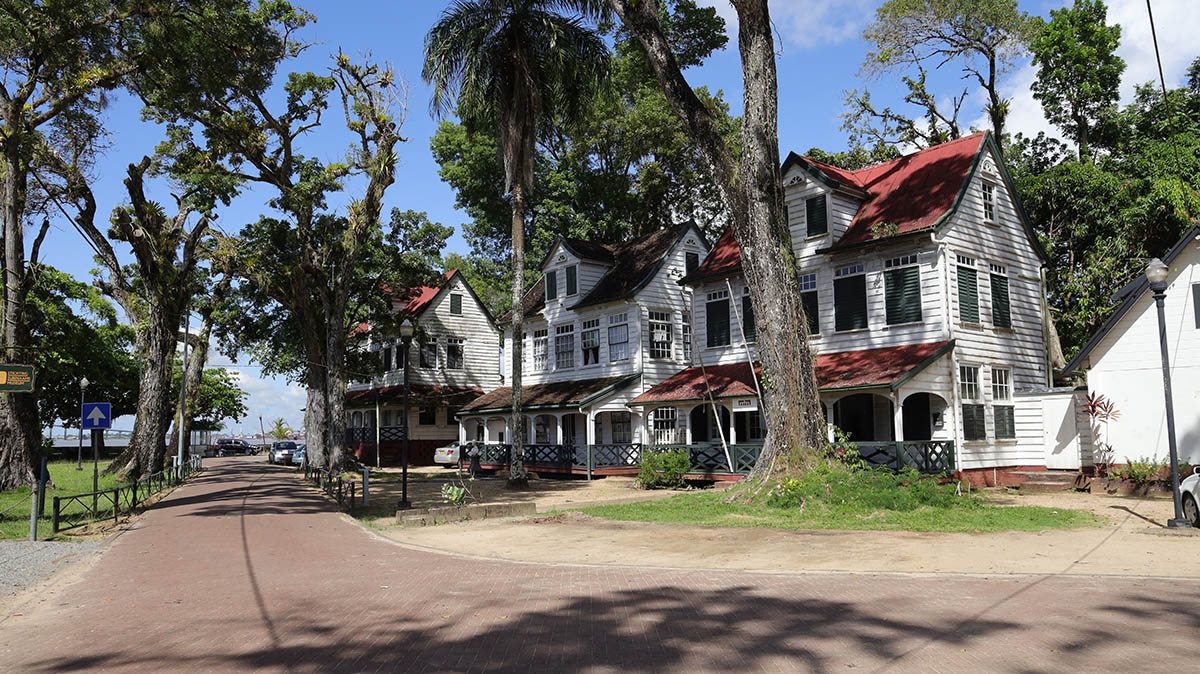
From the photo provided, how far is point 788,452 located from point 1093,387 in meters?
9.85

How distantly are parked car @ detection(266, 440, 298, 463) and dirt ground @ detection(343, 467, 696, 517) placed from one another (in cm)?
2239

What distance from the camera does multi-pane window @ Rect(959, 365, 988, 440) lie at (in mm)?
22953

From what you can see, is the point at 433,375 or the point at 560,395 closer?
the point at 560,395

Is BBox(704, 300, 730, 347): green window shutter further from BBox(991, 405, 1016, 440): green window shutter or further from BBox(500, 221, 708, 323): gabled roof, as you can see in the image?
BBox(991, 405, 1016, 440): green window shutter

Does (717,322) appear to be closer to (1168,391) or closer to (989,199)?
(989,199)

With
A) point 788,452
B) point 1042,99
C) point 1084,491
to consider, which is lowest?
point 1084,491

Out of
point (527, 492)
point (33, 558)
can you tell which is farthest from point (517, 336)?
point (33, 558)

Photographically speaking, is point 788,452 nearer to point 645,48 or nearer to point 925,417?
point 925,417

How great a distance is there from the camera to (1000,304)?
24.8 m

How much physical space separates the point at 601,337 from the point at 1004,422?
51.1 feet

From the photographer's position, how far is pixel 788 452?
18.2 m

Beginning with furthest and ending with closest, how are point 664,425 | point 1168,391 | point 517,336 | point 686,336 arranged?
point 686,336 < point 664,425 < point 517,336 < point 1168,391

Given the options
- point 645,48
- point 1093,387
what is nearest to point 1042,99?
point 1093,387

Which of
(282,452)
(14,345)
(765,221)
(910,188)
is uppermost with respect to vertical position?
(910,188)
